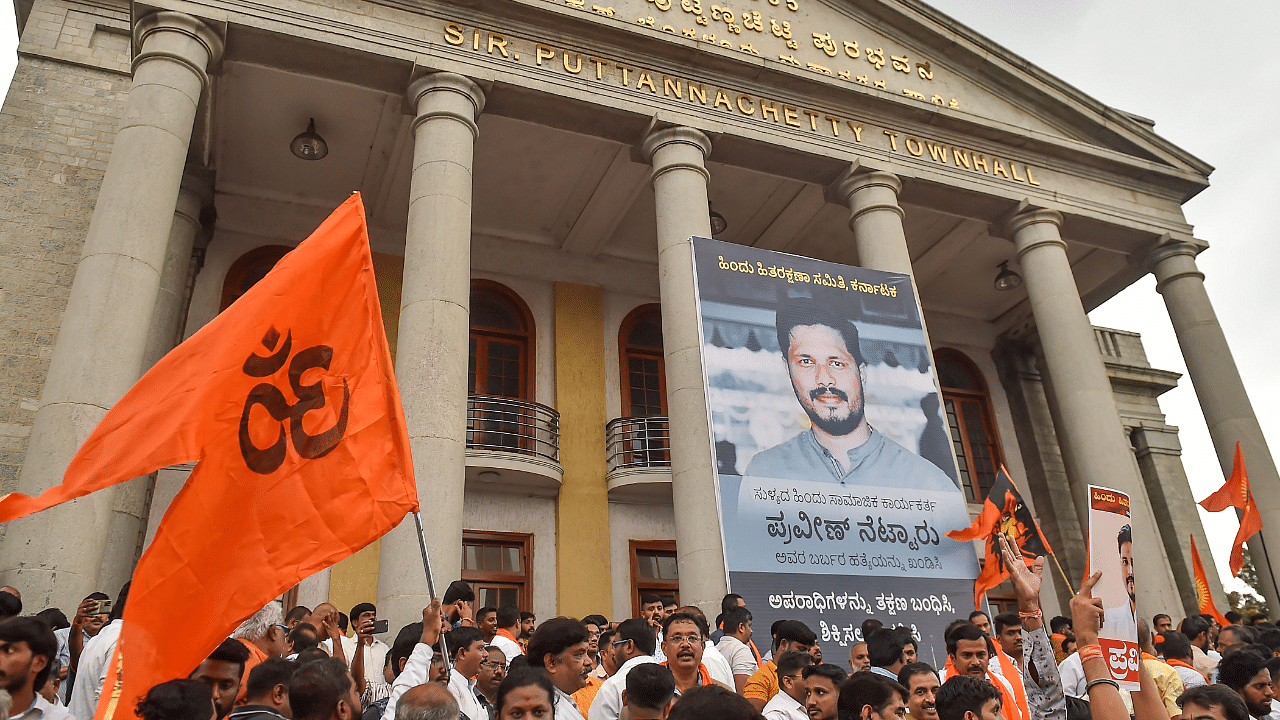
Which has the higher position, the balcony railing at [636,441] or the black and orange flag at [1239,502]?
the balcony railing at [636,441]

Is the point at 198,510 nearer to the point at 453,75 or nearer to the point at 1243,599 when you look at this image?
the point at 453,75

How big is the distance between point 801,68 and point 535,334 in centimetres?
643

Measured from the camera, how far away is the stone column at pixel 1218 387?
13773mm

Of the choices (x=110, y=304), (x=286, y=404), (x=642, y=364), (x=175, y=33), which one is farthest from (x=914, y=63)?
(x=286, y=404)

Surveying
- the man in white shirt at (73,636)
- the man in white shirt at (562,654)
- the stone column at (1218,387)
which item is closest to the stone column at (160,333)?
the man in white shirt at (73,636)

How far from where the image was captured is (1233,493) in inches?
515

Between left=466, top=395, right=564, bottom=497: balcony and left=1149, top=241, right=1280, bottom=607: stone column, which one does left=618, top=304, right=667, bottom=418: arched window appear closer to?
left=466, top=395, right=564, bottom=497: balcony

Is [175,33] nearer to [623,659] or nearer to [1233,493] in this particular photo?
[623,659]

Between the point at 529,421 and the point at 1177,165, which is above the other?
the point at 1177,165

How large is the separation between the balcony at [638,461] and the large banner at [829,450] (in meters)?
3.73

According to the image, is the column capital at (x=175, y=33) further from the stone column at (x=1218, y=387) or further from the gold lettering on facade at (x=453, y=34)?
the stone column at (x=1218, y=387)

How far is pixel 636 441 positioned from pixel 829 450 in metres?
5.55

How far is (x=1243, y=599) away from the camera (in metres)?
41.1

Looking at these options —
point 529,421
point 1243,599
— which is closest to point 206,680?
point 529,421
